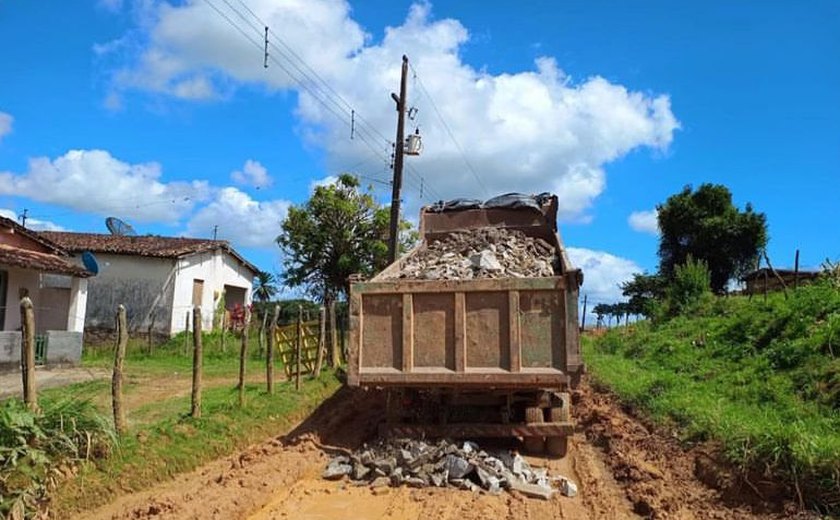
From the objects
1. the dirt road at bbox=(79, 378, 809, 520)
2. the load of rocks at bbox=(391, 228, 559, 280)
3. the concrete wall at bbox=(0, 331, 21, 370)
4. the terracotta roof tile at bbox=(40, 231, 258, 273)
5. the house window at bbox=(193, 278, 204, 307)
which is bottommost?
the dirt road at bbox=(79, 378, 809, 520)

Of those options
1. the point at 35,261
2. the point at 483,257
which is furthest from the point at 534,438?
the point at 35,261

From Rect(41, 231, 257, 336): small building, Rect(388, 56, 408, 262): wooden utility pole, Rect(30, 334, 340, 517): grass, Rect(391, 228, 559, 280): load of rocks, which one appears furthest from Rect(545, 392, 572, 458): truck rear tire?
Rect(41, 231, 257, 336): small building

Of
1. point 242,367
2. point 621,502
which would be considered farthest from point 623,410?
point 242,367

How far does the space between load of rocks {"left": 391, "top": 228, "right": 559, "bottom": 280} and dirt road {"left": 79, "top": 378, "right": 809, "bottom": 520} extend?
7.31 ft

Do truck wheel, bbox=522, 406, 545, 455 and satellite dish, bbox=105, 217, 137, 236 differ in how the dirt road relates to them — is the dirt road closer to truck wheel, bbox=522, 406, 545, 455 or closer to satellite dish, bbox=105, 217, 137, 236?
truck wheel, bbox=522, 406, 545, 455

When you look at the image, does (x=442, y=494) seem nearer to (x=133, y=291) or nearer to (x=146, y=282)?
(x=146, y=282)

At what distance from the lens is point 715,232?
106 feet

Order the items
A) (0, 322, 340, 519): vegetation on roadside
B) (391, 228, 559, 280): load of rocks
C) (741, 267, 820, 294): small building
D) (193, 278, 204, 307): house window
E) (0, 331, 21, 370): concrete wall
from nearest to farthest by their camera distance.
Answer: (0, 322, 340, 519): vegetation on roadside, (391, 228, 559, 280): load of rocks, (0, 331, 21, 370): concrete wall, (741, 267, 820, 294): small building, (193, 278, 204, 307): house window

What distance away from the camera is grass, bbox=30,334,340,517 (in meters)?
6.21

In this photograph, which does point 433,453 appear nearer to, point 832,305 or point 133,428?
point 133,428

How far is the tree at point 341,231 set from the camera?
83.5 feet

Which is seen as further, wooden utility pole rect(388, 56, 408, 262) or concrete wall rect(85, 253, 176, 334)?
concrete wall rect(85, 253, 176, 334)

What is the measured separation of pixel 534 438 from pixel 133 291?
21648mm

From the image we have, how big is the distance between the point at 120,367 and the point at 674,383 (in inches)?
333
